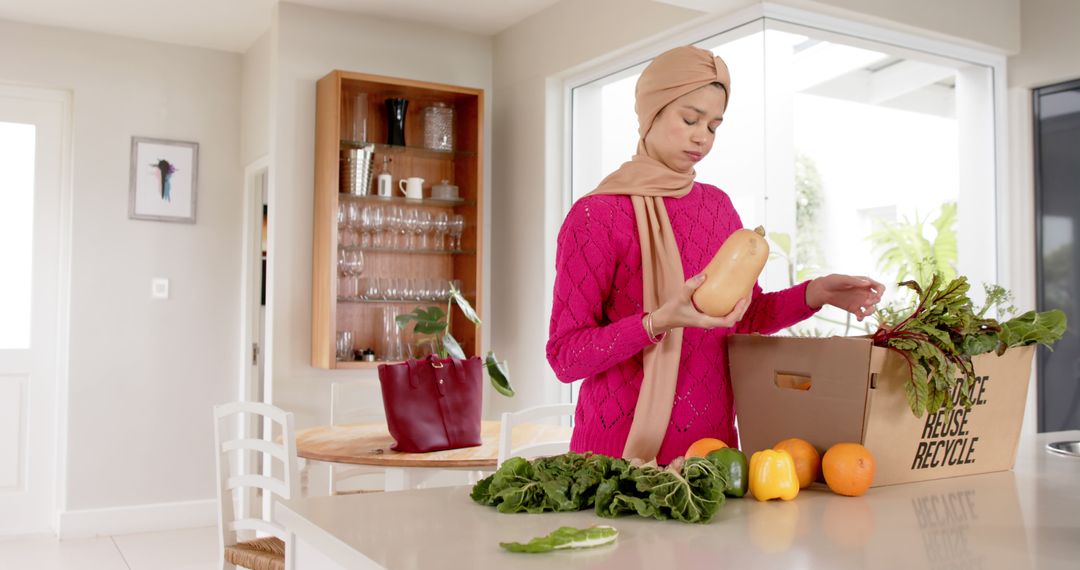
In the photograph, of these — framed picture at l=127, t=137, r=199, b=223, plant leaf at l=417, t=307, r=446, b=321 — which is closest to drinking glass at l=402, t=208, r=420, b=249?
plant leaf at l=417, t=307, r=446, b=321

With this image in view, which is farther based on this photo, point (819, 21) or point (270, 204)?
point (270, 204)

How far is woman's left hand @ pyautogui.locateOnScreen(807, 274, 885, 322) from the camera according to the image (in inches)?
60.8

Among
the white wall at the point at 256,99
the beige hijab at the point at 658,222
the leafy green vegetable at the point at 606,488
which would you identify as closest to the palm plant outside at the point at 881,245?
the beige hijab at the point at 658,222

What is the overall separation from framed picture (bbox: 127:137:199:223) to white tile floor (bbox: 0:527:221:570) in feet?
5.41

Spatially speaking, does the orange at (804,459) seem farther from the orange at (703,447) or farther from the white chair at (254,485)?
the white chair at (254,485)

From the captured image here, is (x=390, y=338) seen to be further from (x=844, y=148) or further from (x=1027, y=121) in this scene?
(x=844, y=148)

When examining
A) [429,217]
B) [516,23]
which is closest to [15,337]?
[429,217]

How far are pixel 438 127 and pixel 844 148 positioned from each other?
3.26 m

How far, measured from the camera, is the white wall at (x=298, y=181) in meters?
4.18

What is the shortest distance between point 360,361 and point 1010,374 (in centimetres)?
314

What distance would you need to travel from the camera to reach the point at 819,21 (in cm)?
333

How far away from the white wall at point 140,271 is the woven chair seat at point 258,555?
2448 mm

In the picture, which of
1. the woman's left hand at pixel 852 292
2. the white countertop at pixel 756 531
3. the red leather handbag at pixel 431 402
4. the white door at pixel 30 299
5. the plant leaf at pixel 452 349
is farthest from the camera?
the white door at pixel 30 299

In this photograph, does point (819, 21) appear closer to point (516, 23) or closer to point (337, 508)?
point (516, 23)
